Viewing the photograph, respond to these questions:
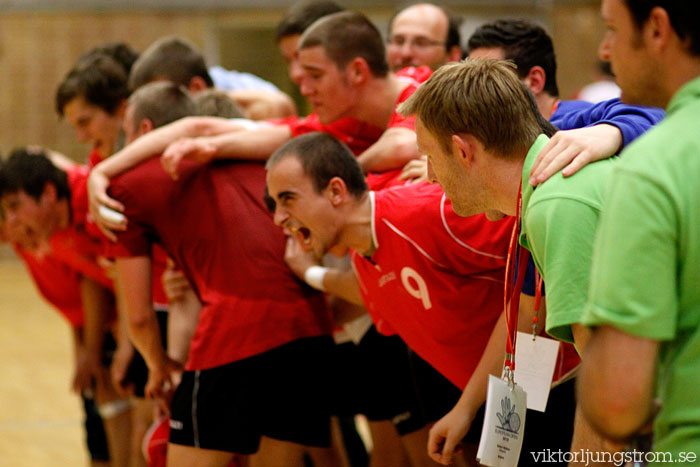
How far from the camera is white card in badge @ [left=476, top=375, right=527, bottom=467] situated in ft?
6.44

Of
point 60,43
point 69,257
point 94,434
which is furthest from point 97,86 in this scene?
point 60,43

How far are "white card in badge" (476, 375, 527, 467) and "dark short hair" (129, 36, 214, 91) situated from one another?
286cm

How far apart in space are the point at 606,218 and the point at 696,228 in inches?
4.9

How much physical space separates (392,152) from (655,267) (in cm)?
186

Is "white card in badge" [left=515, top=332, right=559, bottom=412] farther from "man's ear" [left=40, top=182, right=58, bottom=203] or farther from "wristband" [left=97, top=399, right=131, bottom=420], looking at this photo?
"wristband" [left=97, top=399, right=131, bottom=420]

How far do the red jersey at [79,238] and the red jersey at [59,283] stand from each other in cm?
23

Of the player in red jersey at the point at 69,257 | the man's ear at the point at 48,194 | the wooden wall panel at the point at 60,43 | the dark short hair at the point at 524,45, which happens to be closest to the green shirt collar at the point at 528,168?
the dark short hair at the point at 524,45

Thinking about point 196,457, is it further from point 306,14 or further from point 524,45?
point 306,14

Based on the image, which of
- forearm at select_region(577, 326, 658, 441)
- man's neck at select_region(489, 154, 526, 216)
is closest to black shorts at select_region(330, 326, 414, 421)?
man's neck at select_region(489, 154, 526, 216)

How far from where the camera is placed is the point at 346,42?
3332 millimetres

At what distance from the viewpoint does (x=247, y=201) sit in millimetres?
3393

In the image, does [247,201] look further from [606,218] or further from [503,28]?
[606,218]

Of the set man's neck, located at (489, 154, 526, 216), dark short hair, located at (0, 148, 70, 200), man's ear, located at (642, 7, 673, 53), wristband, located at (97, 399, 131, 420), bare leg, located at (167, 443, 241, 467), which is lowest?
wristband, located at (97, 399, 131, 420)

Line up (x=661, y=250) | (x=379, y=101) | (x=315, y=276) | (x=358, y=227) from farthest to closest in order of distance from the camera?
(x=379, y=101), (x=315, y=276), (x=358, y=227), (x=661, y=250)
